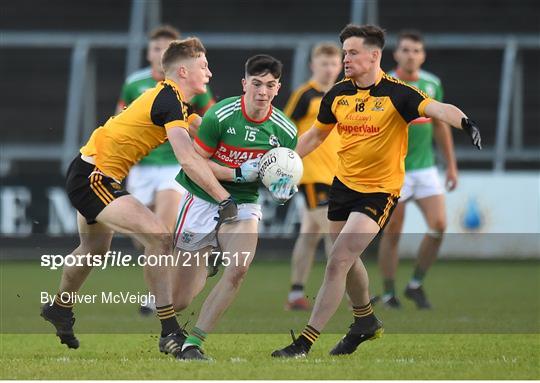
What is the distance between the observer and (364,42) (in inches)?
333

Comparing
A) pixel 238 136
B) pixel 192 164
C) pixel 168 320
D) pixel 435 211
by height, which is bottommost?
pixel 435 211

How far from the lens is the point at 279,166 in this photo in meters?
8.05

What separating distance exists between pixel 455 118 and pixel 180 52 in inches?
74.6

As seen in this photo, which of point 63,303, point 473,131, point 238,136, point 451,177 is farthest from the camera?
point 451,177

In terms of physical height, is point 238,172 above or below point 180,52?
below

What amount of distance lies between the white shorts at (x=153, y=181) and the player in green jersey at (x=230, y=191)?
3.03 meters

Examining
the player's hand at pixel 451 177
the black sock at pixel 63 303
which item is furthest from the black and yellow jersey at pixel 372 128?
the player's hand at pixel 451 177

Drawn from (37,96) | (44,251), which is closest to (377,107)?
(44,251)

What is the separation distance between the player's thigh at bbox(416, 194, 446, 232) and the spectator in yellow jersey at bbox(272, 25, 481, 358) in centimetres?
353

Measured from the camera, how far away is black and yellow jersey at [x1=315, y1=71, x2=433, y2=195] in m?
8.39

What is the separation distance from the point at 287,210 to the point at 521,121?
511 centimetres

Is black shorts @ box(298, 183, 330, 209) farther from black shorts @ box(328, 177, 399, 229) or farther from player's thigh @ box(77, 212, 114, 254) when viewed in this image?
player's thigh @ box(77, 212, 114, 254)

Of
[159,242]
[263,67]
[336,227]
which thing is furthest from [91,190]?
[336,227]

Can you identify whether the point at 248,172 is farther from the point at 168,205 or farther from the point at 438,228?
the point at 438,228
